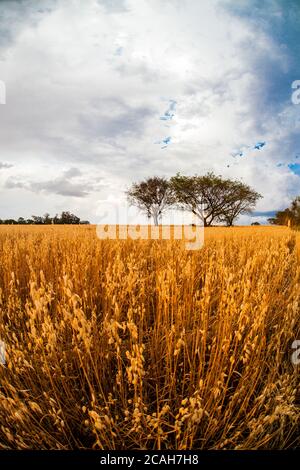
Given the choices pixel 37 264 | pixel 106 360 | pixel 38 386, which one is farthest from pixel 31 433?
pixel 37 264

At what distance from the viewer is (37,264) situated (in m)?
3.53

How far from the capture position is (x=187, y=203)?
37344 mm

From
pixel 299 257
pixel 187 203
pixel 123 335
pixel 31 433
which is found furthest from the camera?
pixel 187 203

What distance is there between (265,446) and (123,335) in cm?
122
